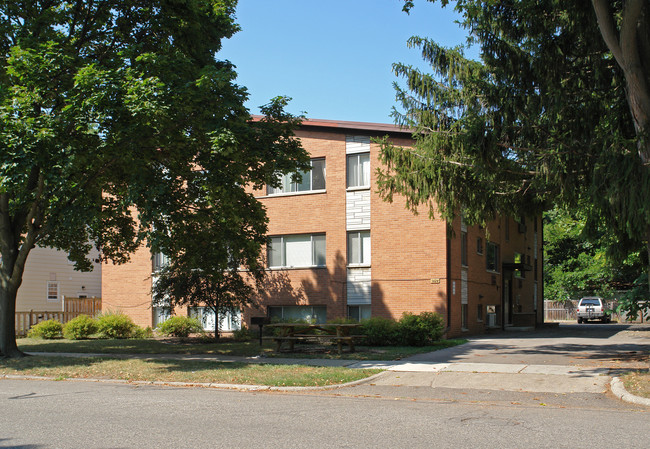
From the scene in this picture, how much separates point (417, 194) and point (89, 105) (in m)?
8.06

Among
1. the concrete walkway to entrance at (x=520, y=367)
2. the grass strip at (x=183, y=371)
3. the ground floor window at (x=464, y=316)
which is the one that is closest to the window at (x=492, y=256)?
the ground floor window at (x=464, y=316)

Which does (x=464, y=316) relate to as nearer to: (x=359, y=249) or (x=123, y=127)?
(x=359, y=249)

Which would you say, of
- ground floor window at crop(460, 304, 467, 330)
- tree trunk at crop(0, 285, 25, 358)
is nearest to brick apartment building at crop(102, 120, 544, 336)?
ground floor window at crop(460, 304, 467, 330)

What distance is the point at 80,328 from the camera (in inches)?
1001

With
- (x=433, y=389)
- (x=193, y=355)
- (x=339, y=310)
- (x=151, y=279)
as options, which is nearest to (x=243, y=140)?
(x=193, y=355)

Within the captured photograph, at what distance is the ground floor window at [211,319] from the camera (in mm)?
25016

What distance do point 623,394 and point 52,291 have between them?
34.0m

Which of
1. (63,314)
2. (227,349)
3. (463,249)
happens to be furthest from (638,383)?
(63,314)

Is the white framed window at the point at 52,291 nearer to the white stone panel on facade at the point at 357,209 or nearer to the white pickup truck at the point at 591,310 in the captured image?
the white stone panel on facade at the point at 357,209

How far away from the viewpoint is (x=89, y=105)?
13531 millimetres

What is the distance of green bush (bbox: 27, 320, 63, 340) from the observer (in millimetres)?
25500

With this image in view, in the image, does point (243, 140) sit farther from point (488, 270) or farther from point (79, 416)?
point (488, 270)

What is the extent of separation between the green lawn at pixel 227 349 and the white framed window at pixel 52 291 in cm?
1403

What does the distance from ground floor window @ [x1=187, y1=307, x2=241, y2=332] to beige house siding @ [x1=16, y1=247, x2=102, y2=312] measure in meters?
13.1
